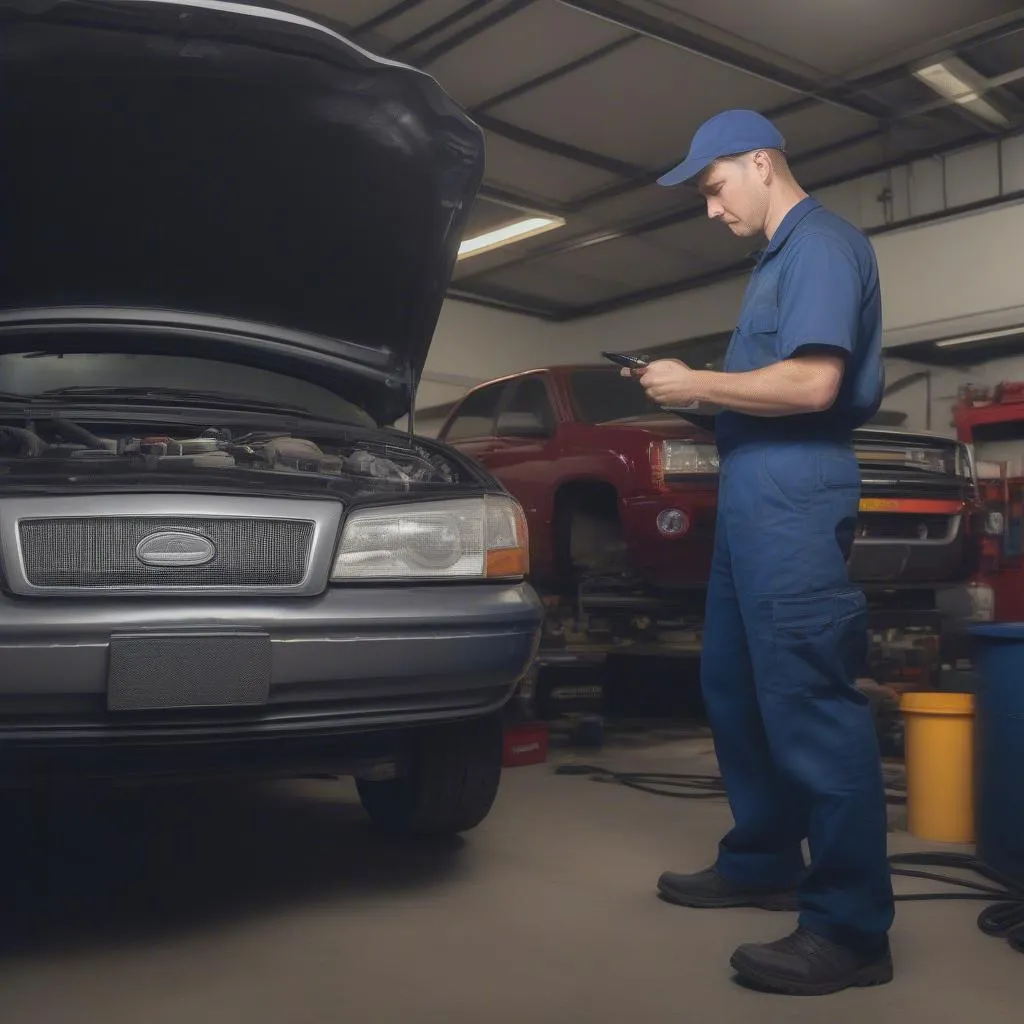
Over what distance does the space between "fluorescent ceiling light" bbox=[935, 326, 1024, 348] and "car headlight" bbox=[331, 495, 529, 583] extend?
6.89 meters

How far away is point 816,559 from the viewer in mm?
2006

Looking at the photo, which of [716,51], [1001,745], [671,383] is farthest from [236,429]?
[716,51]

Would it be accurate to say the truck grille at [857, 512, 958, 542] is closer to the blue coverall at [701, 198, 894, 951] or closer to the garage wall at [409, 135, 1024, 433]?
the blue coverall at [701, 198, 894, 951]

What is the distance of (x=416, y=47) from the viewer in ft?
22.1

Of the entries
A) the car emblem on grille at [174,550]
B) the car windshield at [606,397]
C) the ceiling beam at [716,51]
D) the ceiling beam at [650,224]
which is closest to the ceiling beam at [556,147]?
the ceiling beam at [650,224]

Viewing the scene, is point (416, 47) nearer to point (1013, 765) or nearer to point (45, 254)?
point (45, 254)

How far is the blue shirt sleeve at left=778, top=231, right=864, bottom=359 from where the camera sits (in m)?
1.99

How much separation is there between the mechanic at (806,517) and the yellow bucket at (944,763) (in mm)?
1109

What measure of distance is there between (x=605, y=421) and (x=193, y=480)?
319cm

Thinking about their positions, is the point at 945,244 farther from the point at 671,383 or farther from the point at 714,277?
the point at 671,383

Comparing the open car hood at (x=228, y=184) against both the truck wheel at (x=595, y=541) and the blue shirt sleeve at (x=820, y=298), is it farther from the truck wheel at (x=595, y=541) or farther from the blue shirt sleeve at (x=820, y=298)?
the truck wheel at (x=595, y=541)

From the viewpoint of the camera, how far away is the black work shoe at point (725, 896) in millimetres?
2406

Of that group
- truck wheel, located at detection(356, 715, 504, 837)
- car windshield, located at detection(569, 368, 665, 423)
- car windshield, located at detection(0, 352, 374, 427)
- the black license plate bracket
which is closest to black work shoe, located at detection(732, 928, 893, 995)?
truck wheel, located at detection(356, 715, 504, 837)

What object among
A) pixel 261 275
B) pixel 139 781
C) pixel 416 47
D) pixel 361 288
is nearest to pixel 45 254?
pixel 261 275
